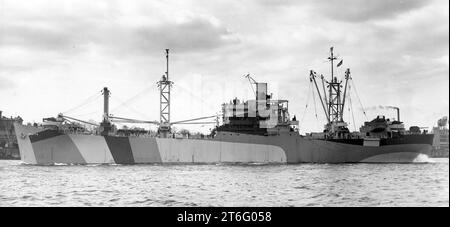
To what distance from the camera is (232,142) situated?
181 ft

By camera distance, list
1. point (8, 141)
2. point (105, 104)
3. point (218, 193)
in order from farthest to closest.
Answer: point (8, 141)
point (105, 104)
point (218, 193)

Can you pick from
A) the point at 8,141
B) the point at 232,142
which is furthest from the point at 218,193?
the point at 8,141

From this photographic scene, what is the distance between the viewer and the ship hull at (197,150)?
52.4 meters

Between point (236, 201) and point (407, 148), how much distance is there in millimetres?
43280

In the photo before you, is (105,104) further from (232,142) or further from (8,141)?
(8,141)

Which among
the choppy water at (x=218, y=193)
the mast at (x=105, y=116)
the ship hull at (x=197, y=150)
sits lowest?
the choppy water at (x=218, y=193)

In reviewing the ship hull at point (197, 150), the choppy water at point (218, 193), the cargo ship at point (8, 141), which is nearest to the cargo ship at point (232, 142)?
the ship hull at point (197, 150)

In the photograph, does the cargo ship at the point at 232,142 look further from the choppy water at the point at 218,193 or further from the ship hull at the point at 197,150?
the choppy water at the point at 218,193

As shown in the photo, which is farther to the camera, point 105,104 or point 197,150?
point 105,104

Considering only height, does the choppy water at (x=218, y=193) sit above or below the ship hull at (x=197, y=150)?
below

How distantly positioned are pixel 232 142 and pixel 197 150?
13.5 feet

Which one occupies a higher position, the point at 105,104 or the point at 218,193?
the point at 105,104

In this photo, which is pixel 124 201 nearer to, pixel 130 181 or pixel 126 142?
pixel 130 181

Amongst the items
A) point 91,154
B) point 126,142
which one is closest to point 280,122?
point 126,142
